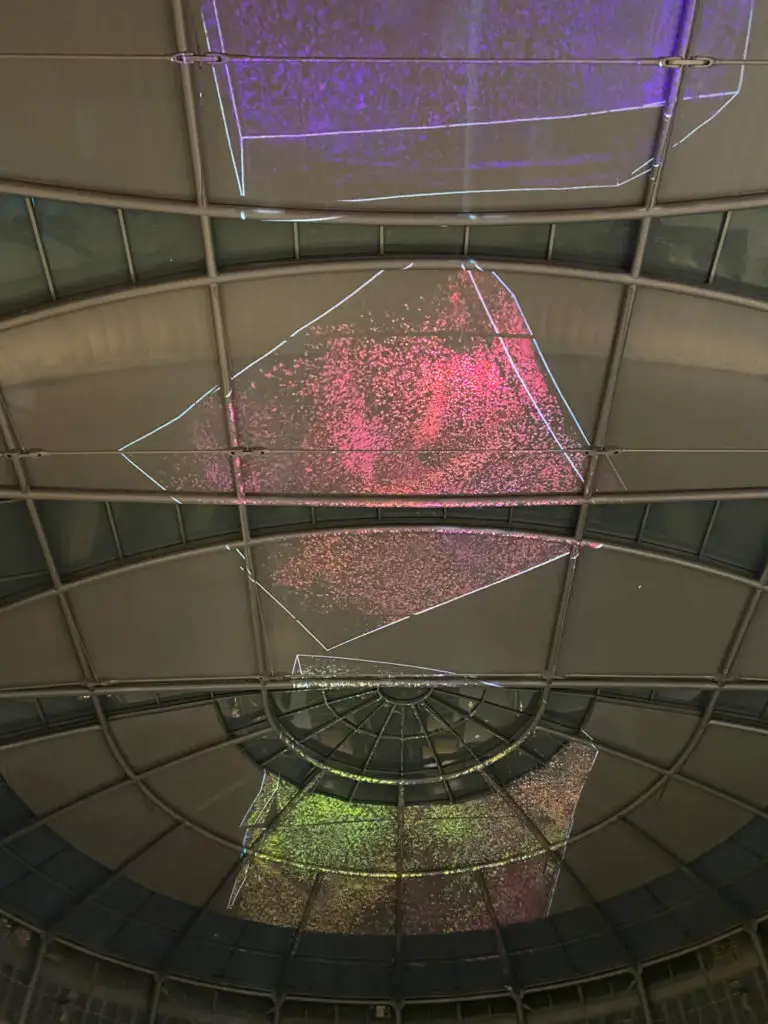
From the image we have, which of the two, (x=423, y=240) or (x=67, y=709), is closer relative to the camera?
(x=423, y=240)

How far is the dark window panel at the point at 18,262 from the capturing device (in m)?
12.7

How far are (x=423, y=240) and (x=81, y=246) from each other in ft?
18.7

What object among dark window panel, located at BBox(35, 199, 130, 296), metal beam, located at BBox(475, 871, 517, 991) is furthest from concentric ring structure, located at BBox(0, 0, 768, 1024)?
metal beam, located at BBox(475, 871, 517, 991)

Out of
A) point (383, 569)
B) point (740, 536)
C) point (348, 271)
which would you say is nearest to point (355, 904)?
point (383, 569)

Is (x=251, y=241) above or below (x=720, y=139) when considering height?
below

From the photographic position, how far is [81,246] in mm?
13211

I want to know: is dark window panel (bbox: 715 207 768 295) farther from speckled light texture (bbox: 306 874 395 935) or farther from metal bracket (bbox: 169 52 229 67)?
speckled light texture (bbox: 306 874 395 935)

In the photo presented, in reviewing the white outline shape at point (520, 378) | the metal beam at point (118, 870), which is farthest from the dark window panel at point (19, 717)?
the white outline shape at point (520, 378)

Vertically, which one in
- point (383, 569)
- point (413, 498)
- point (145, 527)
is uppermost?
point (413, 498)

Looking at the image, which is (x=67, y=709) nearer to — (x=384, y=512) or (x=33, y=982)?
(x=33, y=982)

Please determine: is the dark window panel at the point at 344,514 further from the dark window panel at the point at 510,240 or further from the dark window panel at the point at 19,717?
the dark window panel at the point at 19,717

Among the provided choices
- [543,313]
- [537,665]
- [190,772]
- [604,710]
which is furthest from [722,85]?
[190,772]

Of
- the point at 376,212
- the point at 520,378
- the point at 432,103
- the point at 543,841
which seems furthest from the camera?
the point at 543,841

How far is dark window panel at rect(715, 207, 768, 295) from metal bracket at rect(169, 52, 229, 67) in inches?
333
